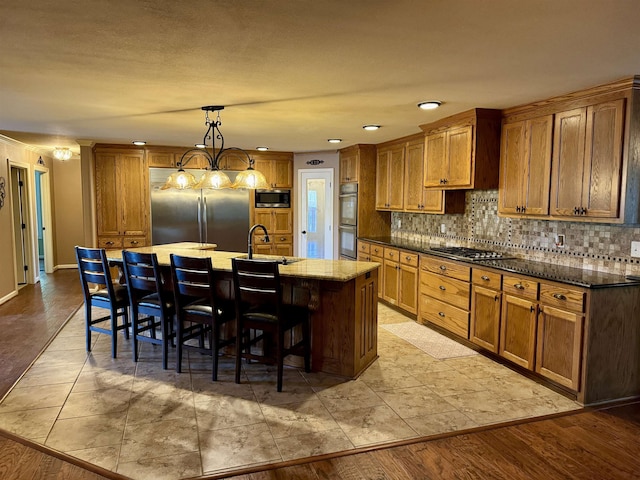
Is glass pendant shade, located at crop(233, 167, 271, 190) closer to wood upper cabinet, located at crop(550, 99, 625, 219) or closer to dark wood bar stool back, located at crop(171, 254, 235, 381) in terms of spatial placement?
dark wood bar stool back, located at crop(171, 254, 235, 381)

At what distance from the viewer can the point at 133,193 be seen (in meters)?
6.56

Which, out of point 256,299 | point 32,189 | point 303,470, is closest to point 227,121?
point 256,299

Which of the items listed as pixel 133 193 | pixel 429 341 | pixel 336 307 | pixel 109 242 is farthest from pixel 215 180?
pixel 109 242

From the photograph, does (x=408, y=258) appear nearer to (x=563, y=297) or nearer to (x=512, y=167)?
(x=512, y=167)

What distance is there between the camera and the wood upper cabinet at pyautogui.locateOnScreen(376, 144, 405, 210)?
5.84 meters

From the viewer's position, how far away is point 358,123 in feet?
15.6

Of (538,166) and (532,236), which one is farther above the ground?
(538,166)

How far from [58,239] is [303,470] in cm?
828

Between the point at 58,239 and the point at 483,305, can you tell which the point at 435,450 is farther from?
the point at 58,239

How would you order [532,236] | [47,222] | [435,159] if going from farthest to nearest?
[47,222] → [435,159] → [532,236]

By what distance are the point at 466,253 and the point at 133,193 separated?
191 inches

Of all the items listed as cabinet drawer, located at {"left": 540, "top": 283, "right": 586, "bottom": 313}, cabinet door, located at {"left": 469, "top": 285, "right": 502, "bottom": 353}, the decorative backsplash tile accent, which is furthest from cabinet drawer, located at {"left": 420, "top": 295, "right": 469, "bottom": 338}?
cabinet drawer, located at {"left": 540, "top": 283, "right": 586, "bottom": 313}

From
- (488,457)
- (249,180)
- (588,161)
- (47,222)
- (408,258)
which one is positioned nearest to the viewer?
(488,457)

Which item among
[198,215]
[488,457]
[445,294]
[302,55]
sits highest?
[302,55]
